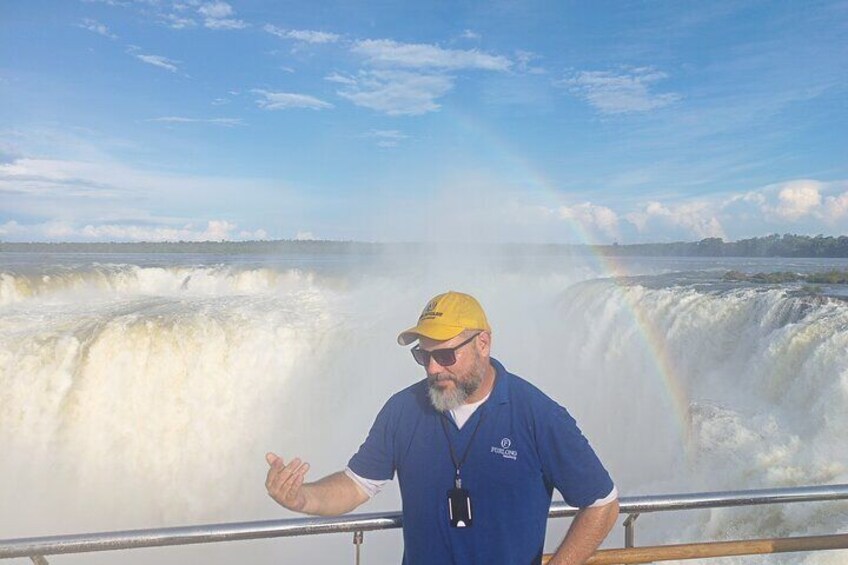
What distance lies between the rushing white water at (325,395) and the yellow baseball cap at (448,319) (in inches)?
256

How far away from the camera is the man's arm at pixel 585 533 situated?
214 cm

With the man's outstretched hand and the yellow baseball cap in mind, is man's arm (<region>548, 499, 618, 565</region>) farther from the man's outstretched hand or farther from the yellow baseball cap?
the man's outstretched hand

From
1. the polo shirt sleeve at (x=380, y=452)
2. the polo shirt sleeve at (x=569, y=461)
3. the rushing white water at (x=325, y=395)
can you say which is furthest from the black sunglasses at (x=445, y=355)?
the rushing white water at (x=325, y=395)

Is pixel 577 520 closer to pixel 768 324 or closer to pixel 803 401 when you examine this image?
pixel 803 401

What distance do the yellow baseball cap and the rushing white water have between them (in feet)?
21.3

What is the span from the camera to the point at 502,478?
2.12m

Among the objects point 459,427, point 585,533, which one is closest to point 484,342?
point 459,427

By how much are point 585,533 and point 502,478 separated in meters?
0.33

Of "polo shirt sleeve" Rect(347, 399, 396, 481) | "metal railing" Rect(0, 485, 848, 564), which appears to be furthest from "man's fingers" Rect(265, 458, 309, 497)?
"polo shirt sleeve" Rect(347, 399, 396, 481)

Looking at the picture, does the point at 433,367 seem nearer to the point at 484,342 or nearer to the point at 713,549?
the point at 484,342

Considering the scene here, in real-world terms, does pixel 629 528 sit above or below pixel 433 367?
below

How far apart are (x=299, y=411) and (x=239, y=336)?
254 centimetres

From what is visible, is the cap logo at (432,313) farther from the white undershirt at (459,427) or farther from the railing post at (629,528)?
the railing post at (629,528)

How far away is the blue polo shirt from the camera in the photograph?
211 cm
